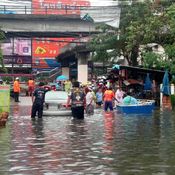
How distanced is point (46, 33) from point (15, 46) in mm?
Result: 42317

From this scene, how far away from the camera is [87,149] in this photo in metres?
13.4

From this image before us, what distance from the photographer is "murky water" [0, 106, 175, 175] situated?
1039 centimetres

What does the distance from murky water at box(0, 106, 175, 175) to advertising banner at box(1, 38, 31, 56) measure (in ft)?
270

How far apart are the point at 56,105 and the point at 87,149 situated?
1229 centimetres

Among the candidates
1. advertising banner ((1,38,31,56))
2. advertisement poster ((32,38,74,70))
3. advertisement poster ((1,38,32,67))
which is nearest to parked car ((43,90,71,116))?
advertisement poster ((1,38,32,67))

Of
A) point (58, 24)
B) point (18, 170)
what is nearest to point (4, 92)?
point (18, 170)

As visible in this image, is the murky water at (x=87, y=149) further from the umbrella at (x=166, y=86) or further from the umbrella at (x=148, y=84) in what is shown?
the umbrella at (x=148, y=84)

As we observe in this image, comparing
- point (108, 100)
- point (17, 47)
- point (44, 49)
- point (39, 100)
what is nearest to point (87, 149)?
point (39, 100)

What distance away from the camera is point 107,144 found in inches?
565

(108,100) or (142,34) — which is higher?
(142,34)

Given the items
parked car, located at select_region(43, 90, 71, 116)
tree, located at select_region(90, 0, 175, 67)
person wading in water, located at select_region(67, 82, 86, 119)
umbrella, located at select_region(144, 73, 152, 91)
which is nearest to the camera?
person wading in water, located at select_region(67, 82, 86, 119)

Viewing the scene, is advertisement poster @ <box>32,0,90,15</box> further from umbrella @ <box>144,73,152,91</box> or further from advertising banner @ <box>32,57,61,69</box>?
umbrella @ <box>144,73,152,91</box>

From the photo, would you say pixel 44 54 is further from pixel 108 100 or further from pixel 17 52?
pixel 108 100

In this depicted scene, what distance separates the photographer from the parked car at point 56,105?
25344mm
